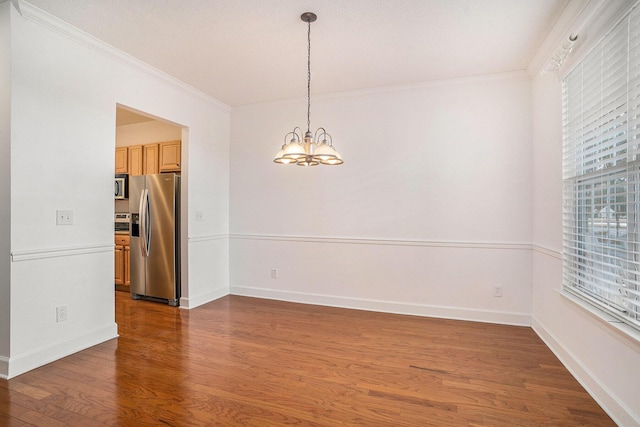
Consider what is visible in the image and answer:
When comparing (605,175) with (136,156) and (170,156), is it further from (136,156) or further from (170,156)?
(136,156)

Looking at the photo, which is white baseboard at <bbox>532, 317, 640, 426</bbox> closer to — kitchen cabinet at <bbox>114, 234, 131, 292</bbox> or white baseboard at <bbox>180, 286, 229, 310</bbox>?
white baseboard at <bbox>180, 286, 229, 310</bbox>

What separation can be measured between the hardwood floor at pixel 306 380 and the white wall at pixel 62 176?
10.8 inches

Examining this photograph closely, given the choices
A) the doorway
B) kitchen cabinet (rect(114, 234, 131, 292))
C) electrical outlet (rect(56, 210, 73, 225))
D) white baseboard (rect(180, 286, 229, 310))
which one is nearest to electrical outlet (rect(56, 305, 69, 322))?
electrical outlet (rect(56, 210, 73, 225))

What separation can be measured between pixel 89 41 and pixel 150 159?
2.29 m

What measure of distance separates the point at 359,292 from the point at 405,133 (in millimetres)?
2003

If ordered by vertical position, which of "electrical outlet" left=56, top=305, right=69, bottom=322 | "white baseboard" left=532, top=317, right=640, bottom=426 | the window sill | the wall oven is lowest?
"white baseboard" left=532, top=317, right=640, bottom=426

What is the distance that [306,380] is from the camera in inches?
94.0

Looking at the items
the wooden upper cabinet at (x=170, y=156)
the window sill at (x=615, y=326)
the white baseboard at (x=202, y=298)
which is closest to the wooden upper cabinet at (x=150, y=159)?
the wooden upper cabinet at (x=170, y=156)

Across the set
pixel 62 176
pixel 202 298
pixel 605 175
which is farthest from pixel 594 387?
pixel 62 176

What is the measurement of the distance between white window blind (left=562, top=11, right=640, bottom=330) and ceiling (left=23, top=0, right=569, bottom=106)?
65 cm

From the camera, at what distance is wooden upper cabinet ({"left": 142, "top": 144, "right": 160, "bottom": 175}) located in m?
4.97

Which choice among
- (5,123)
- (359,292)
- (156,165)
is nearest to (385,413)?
(359,292)

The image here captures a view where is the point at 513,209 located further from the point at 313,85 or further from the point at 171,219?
the point at 171,219

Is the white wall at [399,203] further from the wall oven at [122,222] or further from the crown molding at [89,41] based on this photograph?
the wall oven at [122,222]
